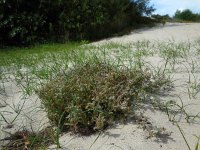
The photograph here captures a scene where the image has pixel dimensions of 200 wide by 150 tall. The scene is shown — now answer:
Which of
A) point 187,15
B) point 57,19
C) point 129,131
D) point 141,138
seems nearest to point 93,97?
point 129,131

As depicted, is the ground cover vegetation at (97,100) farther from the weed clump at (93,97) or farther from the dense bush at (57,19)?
the dense bush at (57,19)

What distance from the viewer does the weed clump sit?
277cm

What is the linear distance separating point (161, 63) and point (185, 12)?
15559 mm

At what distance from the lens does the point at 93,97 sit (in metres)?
2.93

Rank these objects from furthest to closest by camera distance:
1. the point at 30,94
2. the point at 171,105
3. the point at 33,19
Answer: the point at 33,19 → the point at 30,94 → the point at 171,105

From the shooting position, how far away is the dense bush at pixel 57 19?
34.7 feet

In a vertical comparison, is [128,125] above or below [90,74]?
below

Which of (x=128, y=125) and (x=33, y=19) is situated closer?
(x=128, y=125)

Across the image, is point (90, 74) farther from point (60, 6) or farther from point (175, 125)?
point (60, 6)

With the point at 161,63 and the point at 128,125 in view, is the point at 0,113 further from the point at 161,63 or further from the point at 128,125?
the point at 161,63

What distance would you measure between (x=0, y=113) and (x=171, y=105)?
1395mm

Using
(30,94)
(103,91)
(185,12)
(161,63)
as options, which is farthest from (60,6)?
(185,12)

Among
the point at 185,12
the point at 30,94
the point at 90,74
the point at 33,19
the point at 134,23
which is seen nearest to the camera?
the point at 90,74

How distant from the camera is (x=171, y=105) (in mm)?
2965
